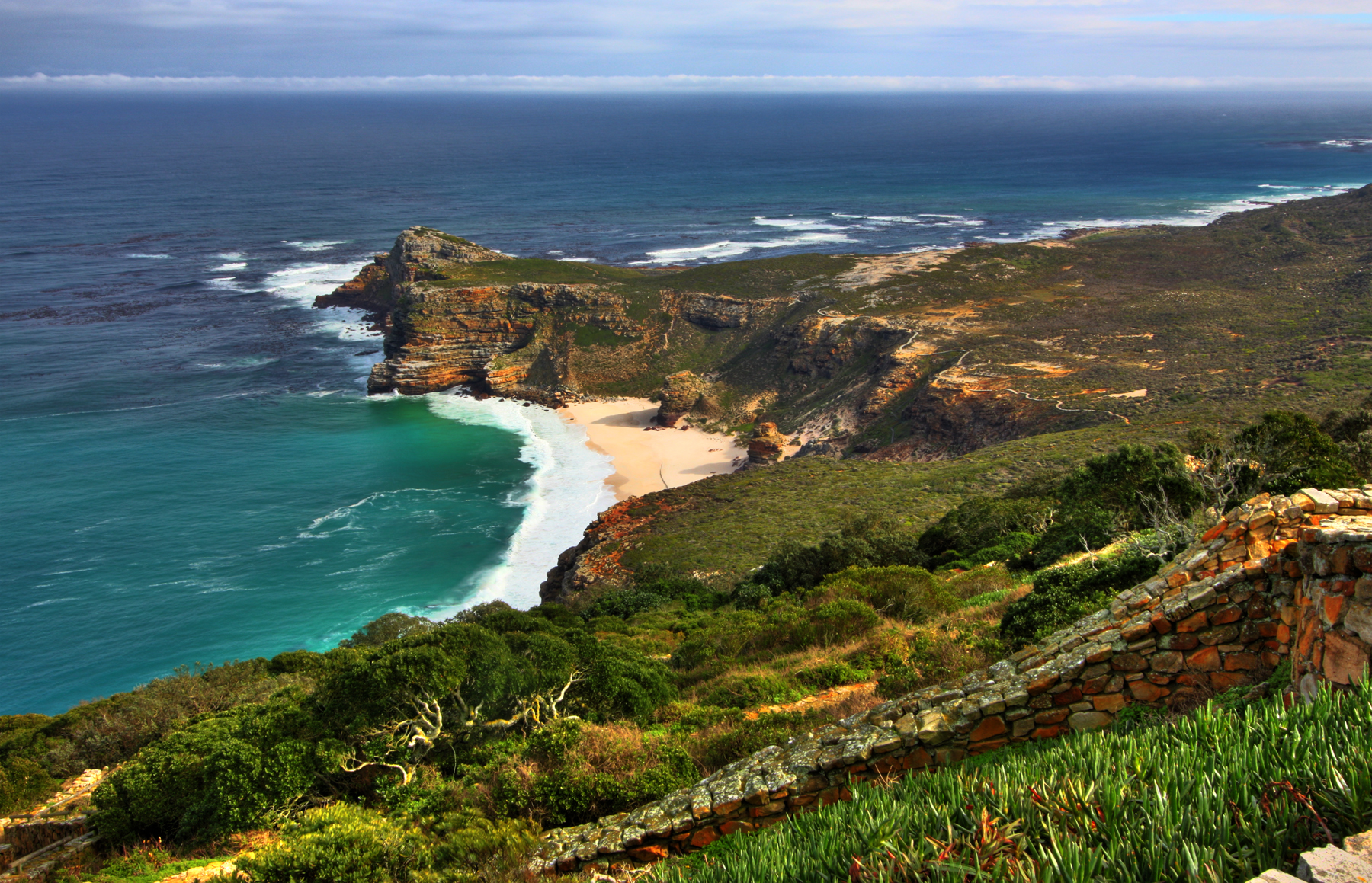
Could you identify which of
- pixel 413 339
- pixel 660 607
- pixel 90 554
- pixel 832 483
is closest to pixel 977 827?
pixel 660 607

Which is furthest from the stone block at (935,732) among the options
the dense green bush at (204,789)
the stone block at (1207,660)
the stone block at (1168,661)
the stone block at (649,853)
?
the dense green bush at (204,789)

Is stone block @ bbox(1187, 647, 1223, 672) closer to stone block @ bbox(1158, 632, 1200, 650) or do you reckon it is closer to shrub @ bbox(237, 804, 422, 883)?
stone block @ bbox(1158, 632, 1200, 650)

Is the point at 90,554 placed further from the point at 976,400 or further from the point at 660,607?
the point at 976,400

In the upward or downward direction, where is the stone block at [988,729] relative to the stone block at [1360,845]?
downward

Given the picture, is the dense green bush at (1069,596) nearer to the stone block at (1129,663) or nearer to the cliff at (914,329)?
the stone block at (1129,663)

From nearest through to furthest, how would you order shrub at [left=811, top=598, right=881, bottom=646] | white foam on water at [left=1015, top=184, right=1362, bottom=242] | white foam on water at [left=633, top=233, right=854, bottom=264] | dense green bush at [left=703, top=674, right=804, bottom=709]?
1. dense green bush at [left=703, top=674, right=804, bottom=709]
2. shrub at [left=811, top=598, right=881, bottom=646]
3. white foam on water at [left=633, top=233, right=854, bottom=264]
4. white foam on water at [left=1015, top=184, right=1362, bottom=242]

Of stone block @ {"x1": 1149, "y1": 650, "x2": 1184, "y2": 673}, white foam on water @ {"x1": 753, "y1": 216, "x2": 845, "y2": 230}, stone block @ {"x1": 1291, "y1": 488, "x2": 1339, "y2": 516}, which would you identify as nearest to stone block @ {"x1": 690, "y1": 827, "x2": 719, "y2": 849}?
stone block @ {"x1": 1149, "y1": 650, "x2": 1184, "y2": 673}
